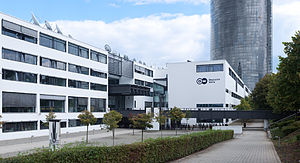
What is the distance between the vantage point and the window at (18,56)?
37616 mm

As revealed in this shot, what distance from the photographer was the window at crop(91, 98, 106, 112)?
57062mm

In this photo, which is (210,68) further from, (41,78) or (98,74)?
(41,78)

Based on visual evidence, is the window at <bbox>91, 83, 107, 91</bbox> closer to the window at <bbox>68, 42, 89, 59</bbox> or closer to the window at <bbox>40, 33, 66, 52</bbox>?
the window at <bbox>68, 42, 89, 59</bbox>

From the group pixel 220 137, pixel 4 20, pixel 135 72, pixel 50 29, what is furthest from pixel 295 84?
pixel 135 72

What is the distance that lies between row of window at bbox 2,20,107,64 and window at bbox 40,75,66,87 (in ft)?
15.0

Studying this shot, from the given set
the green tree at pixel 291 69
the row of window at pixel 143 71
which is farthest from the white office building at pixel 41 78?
the green tree at pixel 291 69

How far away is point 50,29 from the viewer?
A: 48.2 m

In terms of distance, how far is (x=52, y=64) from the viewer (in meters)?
46.2

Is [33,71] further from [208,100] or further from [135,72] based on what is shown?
[208,100]

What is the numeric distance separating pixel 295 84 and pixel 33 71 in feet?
112

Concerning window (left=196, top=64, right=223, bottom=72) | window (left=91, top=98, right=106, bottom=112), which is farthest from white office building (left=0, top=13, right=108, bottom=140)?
window (left=196, top=64, right=223, bottom=72)

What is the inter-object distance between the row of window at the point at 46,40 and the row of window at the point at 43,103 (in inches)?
291

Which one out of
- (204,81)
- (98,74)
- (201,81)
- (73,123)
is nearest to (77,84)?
(73,123)

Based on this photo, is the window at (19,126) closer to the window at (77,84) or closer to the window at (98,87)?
the window at (77,84)
